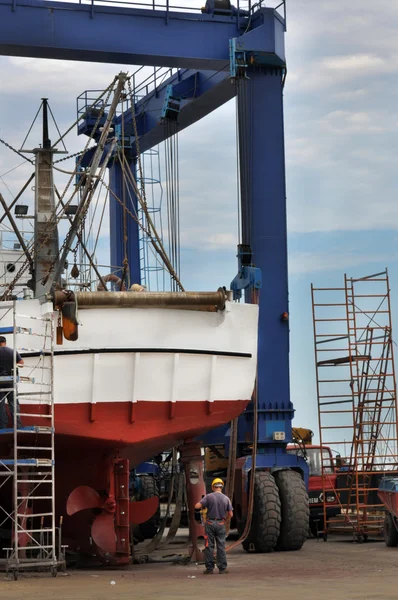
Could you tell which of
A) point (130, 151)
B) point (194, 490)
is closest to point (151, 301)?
point (194, 490)

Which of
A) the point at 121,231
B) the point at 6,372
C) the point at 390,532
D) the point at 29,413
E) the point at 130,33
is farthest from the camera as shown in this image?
the point at 121,231

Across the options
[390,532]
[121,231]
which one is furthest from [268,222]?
[121,231]

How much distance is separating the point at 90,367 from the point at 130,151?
12127mm

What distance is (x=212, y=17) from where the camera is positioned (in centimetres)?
1862

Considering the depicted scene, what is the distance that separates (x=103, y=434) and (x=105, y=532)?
1.28 metres

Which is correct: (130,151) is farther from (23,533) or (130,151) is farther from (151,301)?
(23,533)

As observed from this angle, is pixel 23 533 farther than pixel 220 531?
Yes

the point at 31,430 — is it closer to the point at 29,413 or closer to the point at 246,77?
the point at 29,413

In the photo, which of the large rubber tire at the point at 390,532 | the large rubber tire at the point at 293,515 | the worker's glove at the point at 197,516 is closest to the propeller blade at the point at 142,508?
the worker's glove at the point at 197,516

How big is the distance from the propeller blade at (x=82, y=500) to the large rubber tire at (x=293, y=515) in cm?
345

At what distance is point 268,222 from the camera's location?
18344 millimetres

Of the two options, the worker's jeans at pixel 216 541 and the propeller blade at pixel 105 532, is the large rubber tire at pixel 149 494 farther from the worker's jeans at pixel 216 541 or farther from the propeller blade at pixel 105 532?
the worker's jeans at pixel 216 541

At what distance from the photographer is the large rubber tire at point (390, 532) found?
16547 mm

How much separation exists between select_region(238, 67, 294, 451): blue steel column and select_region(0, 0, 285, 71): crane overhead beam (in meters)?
0.71
